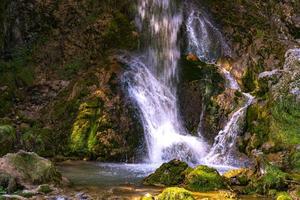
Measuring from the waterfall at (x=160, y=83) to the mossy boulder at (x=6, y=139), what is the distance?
5196mm

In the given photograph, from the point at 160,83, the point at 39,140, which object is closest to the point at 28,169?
the point at 39,140

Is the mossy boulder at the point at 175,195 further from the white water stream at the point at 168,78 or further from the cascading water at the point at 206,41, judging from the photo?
the cascading water at the point at 206,41

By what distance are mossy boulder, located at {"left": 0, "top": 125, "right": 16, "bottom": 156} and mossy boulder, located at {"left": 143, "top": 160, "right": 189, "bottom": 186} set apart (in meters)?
4.93

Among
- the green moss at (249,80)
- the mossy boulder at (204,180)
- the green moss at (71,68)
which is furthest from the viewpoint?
the green moss at (249,80)

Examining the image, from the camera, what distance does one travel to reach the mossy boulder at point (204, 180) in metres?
13.0

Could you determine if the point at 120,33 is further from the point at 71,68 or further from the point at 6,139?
the point at 6,139

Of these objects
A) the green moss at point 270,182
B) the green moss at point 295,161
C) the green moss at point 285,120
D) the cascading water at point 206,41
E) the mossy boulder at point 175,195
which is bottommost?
the mossy boulder at point 175,195

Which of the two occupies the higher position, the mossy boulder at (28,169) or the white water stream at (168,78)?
the white water stream at (168,78)

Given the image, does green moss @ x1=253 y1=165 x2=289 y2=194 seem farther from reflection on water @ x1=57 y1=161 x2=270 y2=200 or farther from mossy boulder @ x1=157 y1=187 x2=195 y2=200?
mossy boulder @ x1=157 y1=187 x2=195 y2=200

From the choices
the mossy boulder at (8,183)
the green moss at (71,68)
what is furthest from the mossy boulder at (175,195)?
the green moss at (71,68)

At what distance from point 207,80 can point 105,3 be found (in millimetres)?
5848

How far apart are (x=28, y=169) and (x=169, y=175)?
151 inches

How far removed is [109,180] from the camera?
14172 mm

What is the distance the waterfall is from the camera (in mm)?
19141
